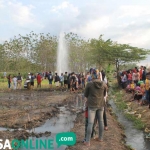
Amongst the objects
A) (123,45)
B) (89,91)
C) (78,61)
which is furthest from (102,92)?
(78,61)

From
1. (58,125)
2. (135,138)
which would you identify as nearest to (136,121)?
(135,138)

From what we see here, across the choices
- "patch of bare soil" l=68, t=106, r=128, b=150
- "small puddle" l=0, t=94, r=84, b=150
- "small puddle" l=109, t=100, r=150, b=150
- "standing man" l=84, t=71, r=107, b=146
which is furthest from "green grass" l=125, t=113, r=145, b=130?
"standing man" l=84, t=71, r=107, b=146

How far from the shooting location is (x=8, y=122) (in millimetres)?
9820

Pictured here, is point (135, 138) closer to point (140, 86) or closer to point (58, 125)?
point (58, 125)

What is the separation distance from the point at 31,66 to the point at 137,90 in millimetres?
40277

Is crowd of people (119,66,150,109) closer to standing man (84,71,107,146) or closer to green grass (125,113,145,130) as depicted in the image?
green grass (125,113,145,130)

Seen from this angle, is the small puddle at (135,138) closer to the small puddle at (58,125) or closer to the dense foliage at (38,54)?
the small puddle at (58,125)

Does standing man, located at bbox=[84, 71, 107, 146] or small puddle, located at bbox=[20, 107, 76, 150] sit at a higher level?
standing man, located at bbox=[84, 71, 107, 146]

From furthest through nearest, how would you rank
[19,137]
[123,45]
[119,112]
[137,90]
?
[123,45] < [137,90] < [119,112] < [19,137]

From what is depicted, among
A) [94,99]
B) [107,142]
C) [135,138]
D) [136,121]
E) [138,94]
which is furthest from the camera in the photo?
[138,94]

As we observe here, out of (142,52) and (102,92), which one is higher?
(142,52)

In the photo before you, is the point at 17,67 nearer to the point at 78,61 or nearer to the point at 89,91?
the point at 78,61

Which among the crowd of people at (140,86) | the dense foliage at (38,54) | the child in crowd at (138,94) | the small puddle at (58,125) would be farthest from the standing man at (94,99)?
the dense foliage at (38,54)

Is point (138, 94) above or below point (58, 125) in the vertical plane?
above
